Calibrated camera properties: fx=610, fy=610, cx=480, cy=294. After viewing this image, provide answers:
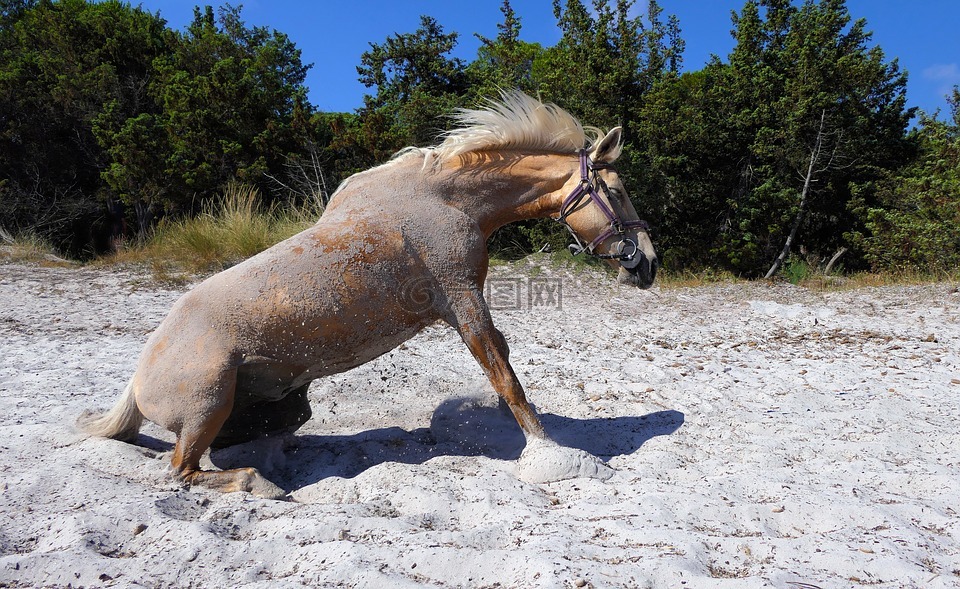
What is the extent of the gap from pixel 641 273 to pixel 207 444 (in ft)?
7.79

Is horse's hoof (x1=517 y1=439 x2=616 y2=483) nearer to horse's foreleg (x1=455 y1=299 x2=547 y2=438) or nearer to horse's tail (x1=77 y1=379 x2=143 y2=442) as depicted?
horse's foreleg (x1=455 y1=299 x2=547 y2=438)

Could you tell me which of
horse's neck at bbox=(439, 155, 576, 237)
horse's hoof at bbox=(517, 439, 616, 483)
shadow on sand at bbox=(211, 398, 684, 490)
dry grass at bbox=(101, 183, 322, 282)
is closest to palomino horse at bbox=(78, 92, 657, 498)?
horse's neck at bbox=(439, 155, 576, 237)

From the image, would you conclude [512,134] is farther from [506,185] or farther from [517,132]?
[506,185]

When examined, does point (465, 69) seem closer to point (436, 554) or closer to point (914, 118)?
point (914, 118)

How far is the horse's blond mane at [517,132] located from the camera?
3293 millimetres

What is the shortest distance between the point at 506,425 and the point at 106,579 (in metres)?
2.37

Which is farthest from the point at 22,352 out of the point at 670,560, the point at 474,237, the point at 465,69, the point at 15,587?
the point at 465,69

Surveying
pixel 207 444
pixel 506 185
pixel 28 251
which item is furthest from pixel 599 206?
pixel 28 251

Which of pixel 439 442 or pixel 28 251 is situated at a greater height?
pixel 28 251

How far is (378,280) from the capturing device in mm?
3059

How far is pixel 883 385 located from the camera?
443 centimetres

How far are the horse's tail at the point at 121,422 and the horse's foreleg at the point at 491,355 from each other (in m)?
1.81

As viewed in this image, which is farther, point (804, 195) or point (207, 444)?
point (804, 195)

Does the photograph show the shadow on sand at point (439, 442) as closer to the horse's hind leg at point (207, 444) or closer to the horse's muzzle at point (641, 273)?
the horse's hind leg at point (207, 444)
